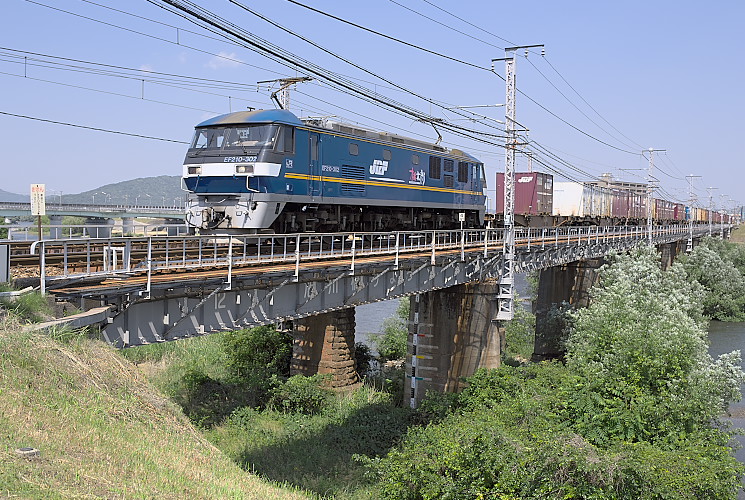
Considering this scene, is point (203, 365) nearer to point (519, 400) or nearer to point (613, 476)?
point (519, 400)

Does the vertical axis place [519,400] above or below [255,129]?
below

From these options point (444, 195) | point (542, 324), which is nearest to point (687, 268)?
point (542, 324)

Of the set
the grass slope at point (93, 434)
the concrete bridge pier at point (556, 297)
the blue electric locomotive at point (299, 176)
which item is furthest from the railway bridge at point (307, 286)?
the concrete bridge pier at point (556, 297)

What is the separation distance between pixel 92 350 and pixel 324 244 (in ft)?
38.4

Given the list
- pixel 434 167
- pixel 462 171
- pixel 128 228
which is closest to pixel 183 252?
pixel 128 228

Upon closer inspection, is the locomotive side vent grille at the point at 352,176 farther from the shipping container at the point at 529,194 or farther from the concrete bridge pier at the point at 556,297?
the concrete bridge pier at the point at 556,297

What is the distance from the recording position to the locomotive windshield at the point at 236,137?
1950 centimetres

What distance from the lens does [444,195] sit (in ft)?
99.3

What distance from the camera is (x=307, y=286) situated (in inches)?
667

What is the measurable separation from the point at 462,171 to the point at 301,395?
505 inches

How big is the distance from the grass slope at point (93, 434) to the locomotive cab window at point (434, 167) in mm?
18859

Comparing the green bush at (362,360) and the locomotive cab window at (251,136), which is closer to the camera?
the locomotive cab window at (251,136)

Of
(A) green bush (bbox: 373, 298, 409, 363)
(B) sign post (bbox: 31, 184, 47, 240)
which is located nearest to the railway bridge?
(B) sign post (bbox: 31, 184, 47, 240)

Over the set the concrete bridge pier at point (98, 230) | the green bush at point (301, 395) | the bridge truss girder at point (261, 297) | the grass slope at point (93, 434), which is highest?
the concrete bridge pier at point (98, 230)
